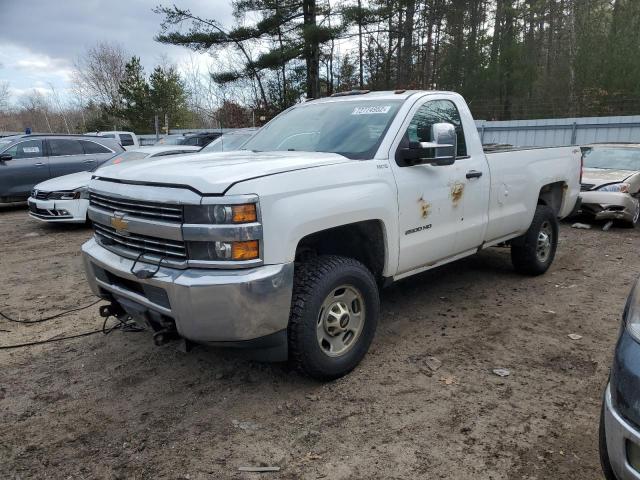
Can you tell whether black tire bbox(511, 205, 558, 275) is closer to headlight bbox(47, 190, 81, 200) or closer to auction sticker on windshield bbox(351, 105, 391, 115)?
auction sticker on windshield bbox(351, 105, 391, 115)

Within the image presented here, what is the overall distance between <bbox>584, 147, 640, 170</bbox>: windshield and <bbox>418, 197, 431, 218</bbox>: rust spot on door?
7644 millimetres

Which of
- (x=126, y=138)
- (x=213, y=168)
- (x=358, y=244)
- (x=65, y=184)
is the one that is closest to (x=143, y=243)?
(x=213, y=168)

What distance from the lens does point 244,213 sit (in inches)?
106

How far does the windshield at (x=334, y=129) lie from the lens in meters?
3.76

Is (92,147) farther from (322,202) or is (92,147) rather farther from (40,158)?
(322,202)

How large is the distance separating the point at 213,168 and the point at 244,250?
648mm

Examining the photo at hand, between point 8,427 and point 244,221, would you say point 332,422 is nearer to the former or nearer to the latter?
point 244,221

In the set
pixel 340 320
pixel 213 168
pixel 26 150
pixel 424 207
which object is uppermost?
pixel 213 168

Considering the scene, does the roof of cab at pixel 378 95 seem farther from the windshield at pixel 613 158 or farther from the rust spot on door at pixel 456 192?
the windshield at pixel 613 158

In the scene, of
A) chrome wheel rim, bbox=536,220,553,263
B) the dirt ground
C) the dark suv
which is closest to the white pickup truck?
the dirt ground

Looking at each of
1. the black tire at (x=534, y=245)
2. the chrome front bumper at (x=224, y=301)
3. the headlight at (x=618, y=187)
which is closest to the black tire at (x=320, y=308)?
the chrome front bumper at (x=224, y=301)

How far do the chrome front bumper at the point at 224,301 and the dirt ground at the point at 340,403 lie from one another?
47 cm

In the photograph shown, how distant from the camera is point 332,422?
2963 mm

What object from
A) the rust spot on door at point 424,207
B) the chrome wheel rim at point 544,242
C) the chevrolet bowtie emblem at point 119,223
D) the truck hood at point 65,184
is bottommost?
the chrome wheel rim at point 544,242
